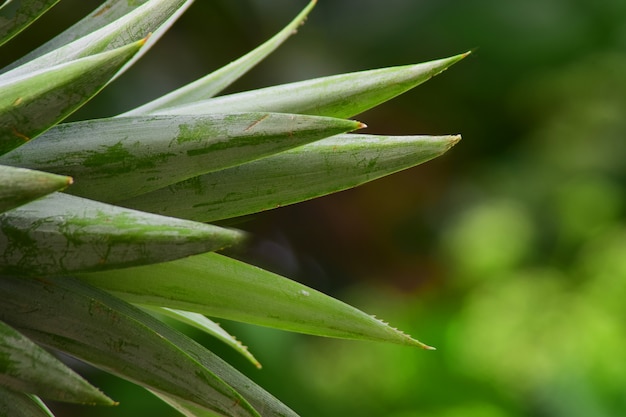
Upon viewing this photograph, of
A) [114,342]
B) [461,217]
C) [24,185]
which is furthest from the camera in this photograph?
[461,217]

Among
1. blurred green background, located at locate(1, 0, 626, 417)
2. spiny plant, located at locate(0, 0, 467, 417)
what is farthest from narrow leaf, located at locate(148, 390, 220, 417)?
blurred green background, located at locate(1, 0, 626, 417)

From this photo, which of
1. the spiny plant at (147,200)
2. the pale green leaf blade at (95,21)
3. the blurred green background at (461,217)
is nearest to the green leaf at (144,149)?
the spiny plant at (147,200)

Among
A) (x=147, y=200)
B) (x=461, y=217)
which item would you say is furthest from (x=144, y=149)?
(x=461, y=217)

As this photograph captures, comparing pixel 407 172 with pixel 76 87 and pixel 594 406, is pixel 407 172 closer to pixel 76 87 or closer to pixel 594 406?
pixel 594 406

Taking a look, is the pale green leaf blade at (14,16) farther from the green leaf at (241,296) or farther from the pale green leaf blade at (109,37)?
the green leaf at (241,296)

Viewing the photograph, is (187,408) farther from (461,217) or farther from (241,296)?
(461,217)

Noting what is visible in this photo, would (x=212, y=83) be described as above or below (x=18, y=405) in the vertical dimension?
above

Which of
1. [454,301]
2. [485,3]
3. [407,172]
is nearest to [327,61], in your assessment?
[407,172]
